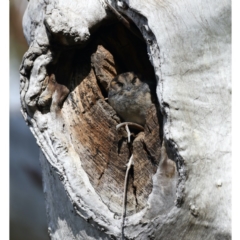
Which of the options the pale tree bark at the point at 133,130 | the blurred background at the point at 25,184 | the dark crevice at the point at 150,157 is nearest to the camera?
the pale tree bark at the point at 133,130

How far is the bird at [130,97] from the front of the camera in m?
1.16

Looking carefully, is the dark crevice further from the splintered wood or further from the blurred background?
the blurred background

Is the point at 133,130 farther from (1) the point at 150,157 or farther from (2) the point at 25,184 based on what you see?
(2) the point at 25,184

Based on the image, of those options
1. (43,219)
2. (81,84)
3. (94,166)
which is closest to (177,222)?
(94,166)

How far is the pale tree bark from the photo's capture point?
→ 0.94 m

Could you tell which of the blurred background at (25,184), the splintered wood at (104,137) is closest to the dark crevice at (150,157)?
the splintered wood at (104,137)

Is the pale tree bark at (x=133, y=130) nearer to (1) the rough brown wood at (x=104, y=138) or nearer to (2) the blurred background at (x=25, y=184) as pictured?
(1) the rough brown wood at (x=104, y=138)

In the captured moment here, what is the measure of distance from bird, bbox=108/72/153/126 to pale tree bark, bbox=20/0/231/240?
25mm

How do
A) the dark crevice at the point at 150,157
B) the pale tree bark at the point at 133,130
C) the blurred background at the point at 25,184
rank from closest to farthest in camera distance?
the pale tree bark at the point at 133,130 → the dark crevice at the point at 150,157 → the blurred background at the point at 25,184

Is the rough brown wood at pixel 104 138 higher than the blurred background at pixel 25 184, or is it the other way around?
the rough brown wood at pixel 104 138

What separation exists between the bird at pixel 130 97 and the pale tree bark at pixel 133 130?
0.08 ft

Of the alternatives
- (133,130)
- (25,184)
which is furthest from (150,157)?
(25,184)

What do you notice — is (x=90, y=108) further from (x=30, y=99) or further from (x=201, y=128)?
(x=201, y=128)

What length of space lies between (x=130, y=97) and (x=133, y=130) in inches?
3.0
